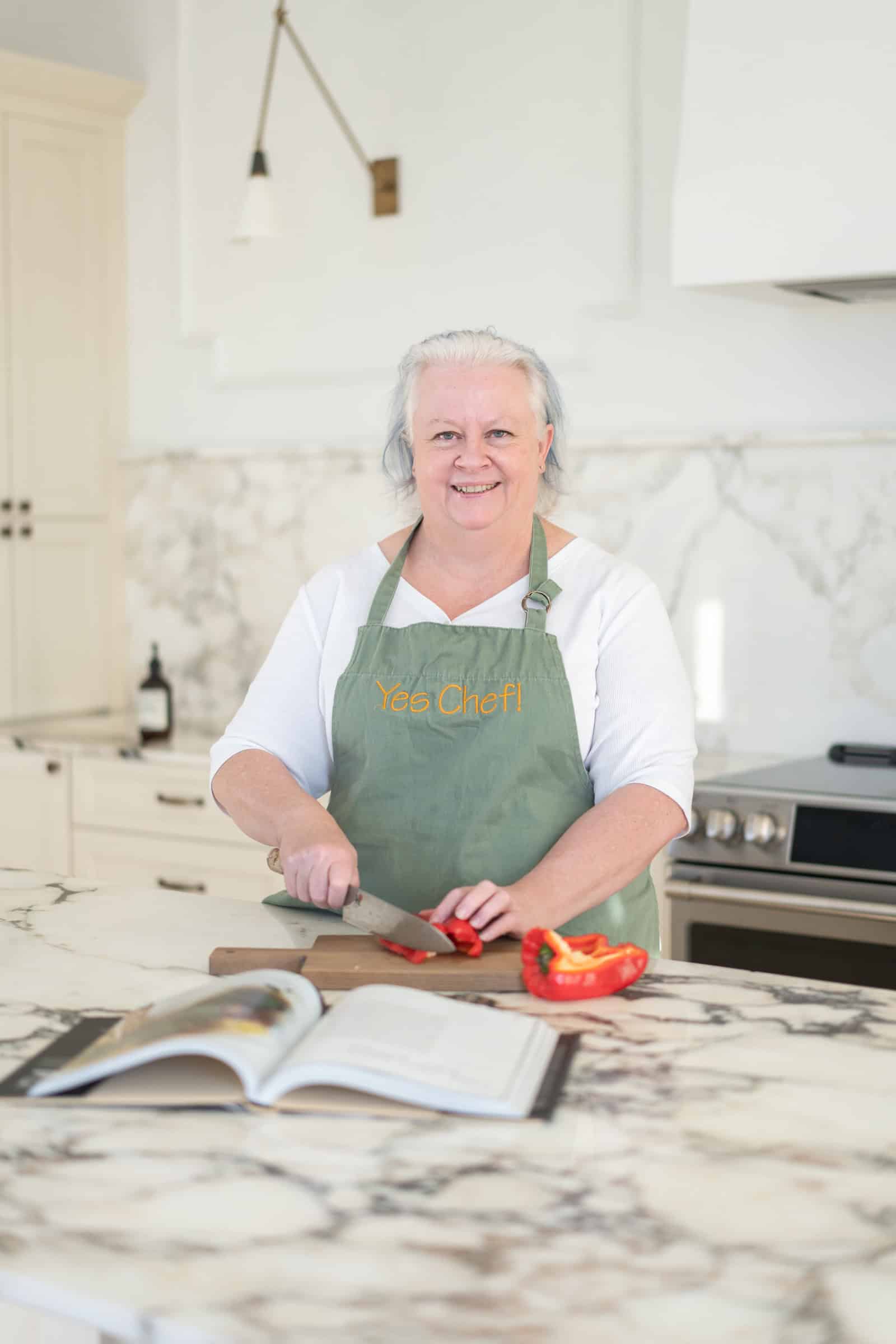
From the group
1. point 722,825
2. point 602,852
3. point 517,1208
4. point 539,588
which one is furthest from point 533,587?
point 517,1208

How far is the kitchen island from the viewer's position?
0.81 meters

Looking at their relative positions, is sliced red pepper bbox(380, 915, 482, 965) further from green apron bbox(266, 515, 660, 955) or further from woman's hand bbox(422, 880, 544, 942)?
green apron bbox(266, 515, 660, 955)

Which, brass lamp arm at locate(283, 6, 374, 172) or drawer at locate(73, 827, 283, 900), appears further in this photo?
brass lamp arm at locate(283, 6, 374, 172)

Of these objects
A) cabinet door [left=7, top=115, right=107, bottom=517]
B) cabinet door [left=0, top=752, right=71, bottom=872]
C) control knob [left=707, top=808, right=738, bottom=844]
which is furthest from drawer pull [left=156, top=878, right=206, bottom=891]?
control knob [left=707, top=808, right=738, bottom=844]

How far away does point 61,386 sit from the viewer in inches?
149

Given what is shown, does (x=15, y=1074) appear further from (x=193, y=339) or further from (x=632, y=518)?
(x=193, y=339)

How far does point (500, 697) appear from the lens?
5.94 ft

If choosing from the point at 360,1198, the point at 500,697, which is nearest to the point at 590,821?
the point at 500,697

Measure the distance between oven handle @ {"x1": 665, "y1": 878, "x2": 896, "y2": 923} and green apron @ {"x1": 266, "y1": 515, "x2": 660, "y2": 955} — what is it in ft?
2.17

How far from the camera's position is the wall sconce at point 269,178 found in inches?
130

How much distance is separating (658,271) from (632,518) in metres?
0.52

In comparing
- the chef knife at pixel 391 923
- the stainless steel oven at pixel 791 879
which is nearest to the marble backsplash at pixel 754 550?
the stainless steel oven at pixel 791 879

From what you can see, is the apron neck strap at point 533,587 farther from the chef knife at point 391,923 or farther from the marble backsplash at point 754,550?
the marble backsplash at point 754,550

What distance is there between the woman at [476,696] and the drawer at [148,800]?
1.35 meters
